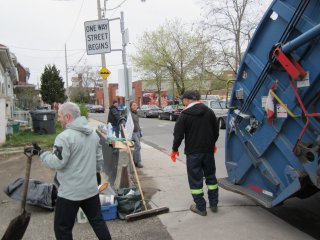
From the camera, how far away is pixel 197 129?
5.06m

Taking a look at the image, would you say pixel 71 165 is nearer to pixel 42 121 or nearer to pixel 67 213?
pixel 67 213

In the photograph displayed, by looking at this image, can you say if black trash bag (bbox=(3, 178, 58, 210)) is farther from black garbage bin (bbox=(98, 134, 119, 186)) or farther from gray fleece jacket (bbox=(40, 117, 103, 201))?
gray fleece jacket (bbox=(40, 117, 103, 201))

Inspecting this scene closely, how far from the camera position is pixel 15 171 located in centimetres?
870

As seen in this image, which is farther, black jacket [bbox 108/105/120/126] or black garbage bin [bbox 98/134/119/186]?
black jacket [bbox 108/105/120/126]

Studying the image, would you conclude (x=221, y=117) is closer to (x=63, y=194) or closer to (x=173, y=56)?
(x=63, y=194)

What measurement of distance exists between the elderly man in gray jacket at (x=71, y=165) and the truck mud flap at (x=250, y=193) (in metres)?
2.07

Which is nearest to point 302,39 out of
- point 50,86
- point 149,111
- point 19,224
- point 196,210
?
point 196,210

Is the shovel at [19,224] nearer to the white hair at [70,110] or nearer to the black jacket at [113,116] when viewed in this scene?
the white hair at [70,110]

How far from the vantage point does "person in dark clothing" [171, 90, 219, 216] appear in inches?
199

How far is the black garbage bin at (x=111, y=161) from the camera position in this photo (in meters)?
6.85

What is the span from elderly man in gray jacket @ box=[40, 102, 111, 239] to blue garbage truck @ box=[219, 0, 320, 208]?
2.12m

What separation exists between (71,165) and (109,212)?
1.79m

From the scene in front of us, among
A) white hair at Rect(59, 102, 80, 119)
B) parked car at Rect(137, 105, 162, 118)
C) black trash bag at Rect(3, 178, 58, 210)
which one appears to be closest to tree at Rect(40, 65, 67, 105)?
parked car at Rect(137, 105, 162, 118)

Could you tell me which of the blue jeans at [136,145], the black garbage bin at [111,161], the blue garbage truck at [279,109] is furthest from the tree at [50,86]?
the blue garbage truck at [279,109]
